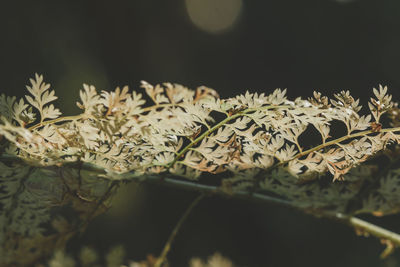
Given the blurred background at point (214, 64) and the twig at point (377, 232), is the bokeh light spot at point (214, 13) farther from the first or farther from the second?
the twig at point (377, 232)

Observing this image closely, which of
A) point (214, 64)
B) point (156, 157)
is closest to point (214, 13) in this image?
point (214, 64)

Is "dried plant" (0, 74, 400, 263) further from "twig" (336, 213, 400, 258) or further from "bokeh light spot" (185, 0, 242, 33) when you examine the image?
"bokeh light spot" (185, 0, 242, 33)

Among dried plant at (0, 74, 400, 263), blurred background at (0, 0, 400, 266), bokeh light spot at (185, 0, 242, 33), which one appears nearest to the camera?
dried plant at (0, 74, 400, 263)

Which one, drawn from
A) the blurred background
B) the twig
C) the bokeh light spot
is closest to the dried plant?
the twig

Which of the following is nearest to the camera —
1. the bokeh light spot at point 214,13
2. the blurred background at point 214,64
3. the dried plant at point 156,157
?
the dried plant at point 156,157

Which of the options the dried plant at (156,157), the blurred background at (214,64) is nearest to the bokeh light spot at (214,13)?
the blurred background at (214,64)

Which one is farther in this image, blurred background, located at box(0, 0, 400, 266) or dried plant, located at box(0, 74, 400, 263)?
blurred background, located at box(0, 0, 400, 266)
